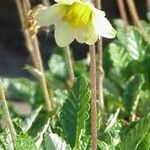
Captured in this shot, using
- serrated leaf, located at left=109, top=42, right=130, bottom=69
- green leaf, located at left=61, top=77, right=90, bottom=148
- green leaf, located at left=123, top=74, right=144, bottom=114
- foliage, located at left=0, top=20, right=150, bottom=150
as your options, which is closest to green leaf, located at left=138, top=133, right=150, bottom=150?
foliage, located at left=0, top=20, right=150, bottom=150

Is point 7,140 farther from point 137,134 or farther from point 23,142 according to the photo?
point 137,134

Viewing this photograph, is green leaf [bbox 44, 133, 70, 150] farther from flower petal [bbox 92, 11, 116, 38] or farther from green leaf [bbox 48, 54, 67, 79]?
green leaf [bbox 48, 54, 67, 79]

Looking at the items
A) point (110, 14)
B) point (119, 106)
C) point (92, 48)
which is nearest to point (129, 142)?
point (92, 48)

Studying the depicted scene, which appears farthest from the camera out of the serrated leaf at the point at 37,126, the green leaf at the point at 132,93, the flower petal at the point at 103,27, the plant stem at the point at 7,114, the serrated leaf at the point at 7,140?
the green leaf at the point at 132,93

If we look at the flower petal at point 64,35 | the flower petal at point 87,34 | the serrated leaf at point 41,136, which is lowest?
the serrated leaf at point 41,136

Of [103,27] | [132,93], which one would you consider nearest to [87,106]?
[103,27]

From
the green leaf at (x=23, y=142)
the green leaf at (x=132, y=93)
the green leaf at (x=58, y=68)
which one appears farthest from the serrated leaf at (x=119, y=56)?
the green leaf at (x=23, y=142)

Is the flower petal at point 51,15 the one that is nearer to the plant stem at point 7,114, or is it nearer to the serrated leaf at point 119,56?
the plant stem at point 7,114

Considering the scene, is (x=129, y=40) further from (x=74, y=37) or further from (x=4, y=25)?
(x=4, y=25)
